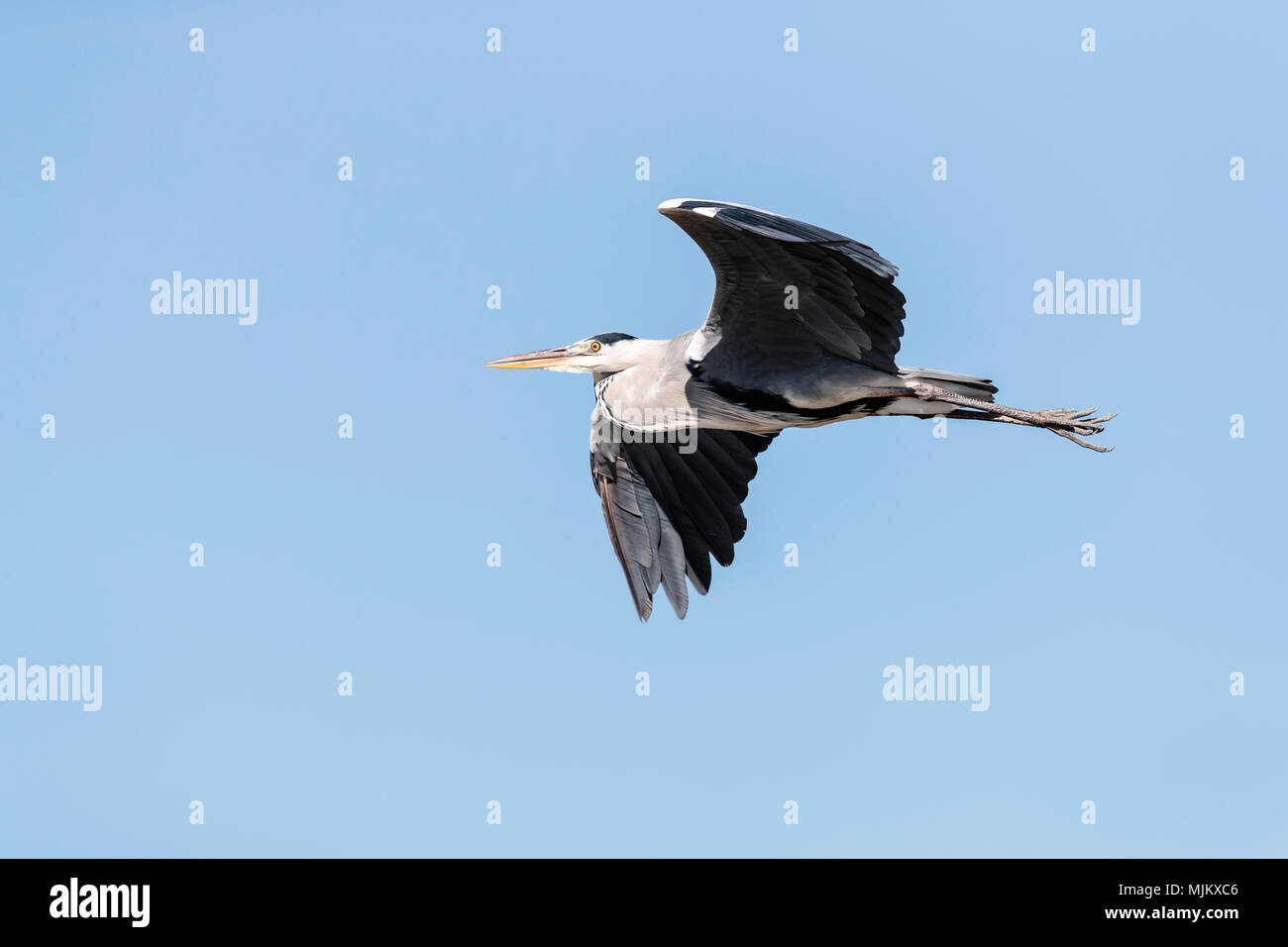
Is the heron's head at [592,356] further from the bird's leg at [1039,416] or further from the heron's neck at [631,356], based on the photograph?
the bird's leg at [1039,416]

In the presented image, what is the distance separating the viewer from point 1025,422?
1017 cm

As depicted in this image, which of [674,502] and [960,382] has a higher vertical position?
[960,382]

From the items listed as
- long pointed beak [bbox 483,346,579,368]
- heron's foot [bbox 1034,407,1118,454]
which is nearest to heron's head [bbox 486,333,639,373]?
long pointed beak [bbox 483,346,579,368]

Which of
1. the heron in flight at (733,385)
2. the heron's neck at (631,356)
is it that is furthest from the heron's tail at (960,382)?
the heron's neck at (631,356)

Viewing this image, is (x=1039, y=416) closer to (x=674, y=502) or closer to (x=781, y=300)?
(x=781, y=300)

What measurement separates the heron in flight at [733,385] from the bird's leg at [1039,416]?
10 mm

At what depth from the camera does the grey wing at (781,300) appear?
903 cm

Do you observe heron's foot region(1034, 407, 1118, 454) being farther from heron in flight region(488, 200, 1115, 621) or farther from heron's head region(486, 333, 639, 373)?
heron's head region(486, 333, 639, 373)

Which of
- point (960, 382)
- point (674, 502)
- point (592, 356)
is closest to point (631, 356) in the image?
point (592, 356)

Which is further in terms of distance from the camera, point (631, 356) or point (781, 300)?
point (631, 356)

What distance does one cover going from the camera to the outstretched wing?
11.5 m

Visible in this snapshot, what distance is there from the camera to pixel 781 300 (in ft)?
32.3

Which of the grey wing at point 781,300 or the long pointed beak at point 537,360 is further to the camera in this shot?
the long pointed beak at point 537,360

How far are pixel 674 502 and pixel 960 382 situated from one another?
98.2 inches
